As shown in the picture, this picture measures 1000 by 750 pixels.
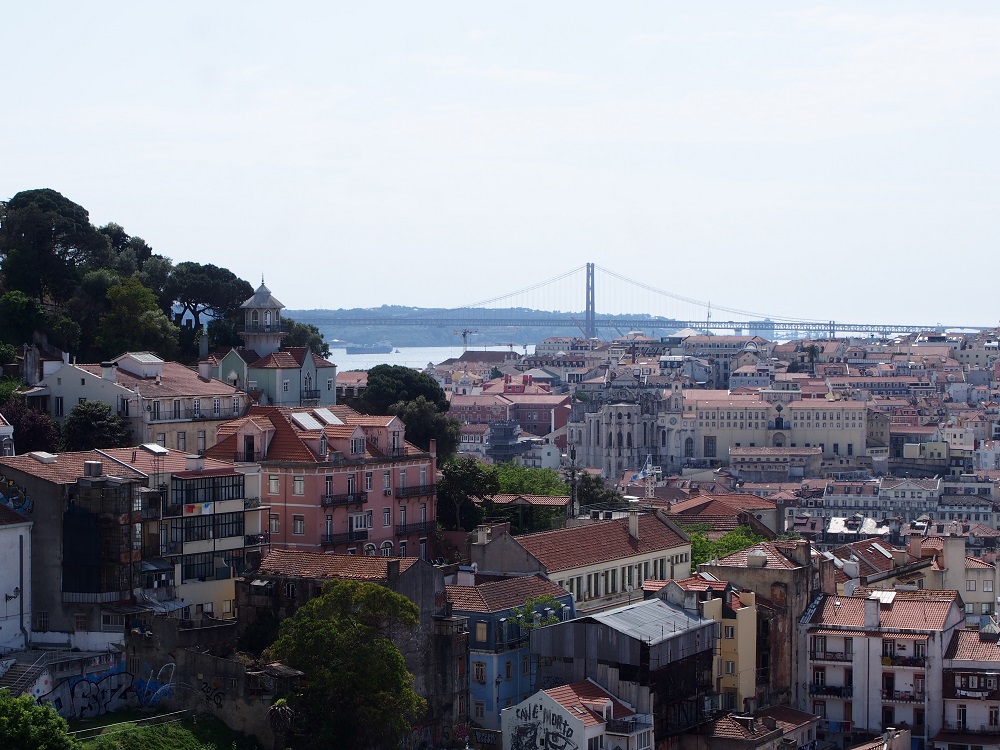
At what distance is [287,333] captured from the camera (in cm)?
5375

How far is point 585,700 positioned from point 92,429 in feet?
45.5

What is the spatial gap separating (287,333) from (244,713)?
84.9 feet

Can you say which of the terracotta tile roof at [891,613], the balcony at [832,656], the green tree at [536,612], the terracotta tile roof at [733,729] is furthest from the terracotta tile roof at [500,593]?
the terracotta tile roof at [891,613]

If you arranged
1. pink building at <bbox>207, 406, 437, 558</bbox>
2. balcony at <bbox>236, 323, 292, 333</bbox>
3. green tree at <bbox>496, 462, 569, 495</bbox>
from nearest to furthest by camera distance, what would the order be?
1. pink building at <bbox>207, 406, 437, 558</bbox>
2. green tree at <bbox>496, 462, 569, 495</bbox>
3. balcony at <bbox>236, 323, 292, 333</bbox>

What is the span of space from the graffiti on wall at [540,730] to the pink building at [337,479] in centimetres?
783

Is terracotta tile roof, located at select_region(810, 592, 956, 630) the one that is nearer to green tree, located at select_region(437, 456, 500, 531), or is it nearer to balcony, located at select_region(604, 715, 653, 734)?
balcony, located at select_region(604, 715, 653, 734)

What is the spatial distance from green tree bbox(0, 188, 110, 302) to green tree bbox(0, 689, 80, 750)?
2646cm

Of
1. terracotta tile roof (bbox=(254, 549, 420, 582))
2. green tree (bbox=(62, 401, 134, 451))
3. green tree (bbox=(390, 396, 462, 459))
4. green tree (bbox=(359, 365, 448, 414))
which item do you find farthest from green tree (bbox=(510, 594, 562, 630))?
green tree (bbox=(359, 365, 448, 414))

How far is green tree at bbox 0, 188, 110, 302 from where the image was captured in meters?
50.3

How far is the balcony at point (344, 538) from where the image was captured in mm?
37281

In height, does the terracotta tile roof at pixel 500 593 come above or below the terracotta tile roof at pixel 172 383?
below

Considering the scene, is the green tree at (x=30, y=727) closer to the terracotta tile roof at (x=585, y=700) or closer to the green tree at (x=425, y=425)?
the terracotta tile roof at (x=585, y=700)

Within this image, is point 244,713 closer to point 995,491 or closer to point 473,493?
point 473,493

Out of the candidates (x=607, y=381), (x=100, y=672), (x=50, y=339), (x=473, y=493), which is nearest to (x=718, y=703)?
(x=473, y=493)
